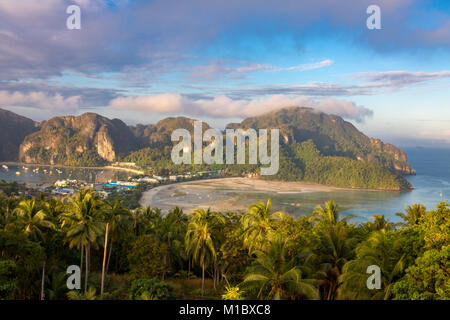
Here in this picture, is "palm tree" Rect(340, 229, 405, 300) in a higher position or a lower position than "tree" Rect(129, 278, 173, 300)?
higher

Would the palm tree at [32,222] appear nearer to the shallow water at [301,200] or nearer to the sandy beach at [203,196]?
the sandy beach at [203,196]

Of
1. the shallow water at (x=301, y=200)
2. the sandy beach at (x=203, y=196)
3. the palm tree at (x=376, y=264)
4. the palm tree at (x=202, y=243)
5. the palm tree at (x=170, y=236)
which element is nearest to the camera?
the palm tree at (x=376, y=264)

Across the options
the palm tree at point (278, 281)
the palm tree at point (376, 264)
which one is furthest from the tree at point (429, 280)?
the palm tree at point (278, 281)

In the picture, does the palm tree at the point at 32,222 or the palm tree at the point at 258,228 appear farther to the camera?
the palm tree at the point at 32,222

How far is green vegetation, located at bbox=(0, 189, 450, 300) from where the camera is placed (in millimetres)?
11148

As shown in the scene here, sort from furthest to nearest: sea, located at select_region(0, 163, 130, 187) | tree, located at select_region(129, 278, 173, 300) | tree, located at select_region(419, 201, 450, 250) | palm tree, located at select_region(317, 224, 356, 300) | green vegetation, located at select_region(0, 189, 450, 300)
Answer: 1. sea, located at select_region(0, 163, 130, 187)
2. palm tree, located at select_region(317, 224, 356, 300)
3. tree, located at select_region(129, 278, 173, 300)
4. green vegetation, located at select_region(0, 189, 450, 300)
5. tree, located at select_region(419, 201, 450, 250)

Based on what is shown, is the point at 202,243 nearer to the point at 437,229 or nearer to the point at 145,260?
the point at 145,260

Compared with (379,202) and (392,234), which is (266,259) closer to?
(392,234)

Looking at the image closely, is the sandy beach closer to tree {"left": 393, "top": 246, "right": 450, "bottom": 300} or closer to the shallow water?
the shallow water

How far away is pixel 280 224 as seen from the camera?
16281mm

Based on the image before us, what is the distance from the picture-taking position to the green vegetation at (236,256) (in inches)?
439

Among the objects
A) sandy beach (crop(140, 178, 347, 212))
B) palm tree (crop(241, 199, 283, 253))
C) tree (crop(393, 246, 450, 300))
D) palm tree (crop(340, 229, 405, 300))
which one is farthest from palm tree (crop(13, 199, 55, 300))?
sandy beach (crop(140, 178, 347, 212))

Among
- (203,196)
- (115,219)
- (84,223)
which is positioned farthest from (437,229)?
(203,196)
